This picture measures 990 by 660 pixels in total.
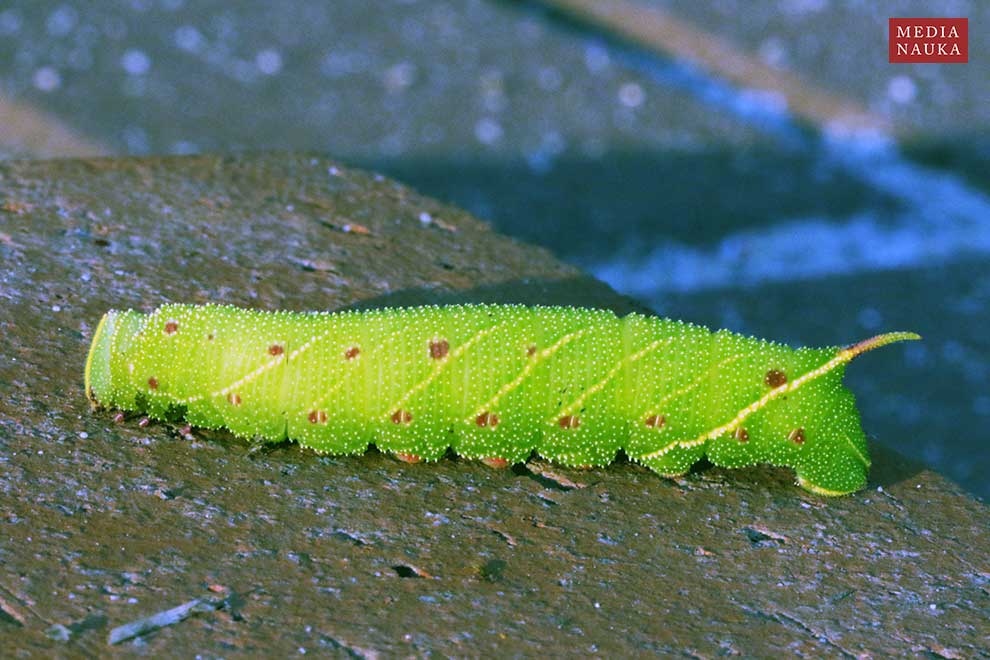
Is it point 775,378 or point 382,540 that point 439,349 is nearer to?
point 382,540

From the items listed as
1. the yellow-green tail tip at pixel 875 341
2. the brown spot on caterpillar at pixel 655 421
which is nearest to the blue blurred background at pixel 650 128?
the yellow-green tail tip at pixel 875 341

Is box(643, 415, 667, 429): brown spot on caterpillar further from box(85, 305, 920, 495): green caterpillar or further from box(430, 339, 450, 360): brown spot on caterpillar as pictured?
box(430, 339, 450, 360): brown spot on caterpillar

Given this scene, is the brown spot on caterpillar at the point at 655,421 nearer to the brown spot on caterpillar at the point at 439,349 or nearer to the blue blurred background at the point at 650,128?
the brown spot on caterpillar at the point at 439,349

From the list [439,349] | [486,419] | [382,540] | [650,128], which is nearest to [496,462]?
[486,419]

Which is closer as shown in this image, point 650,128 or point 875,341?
point 875,341

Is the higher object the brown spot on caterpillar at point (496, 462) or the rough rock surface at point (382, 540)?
the brown spot on caterpillar at point (496, 462)

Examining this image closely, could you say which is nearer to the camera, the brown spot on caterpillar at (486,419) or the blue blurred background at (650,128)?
the brown spot on caterpillar at (486,419)

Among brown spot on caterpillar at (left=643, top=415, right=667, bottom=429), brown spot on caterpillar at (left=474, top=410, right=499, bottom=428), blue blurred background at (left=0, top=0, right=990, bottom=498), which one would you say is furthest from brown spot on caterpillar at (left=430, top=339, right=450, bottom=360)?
blue blurred background at (left=0, top=0, right=990, bottom=498)

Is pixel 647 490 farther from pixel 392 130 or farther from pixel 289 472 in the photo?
pixel 392 130
